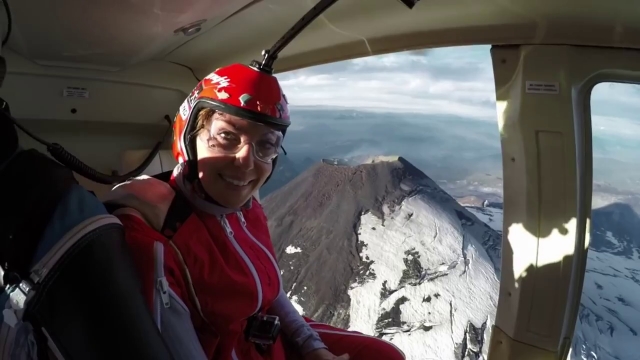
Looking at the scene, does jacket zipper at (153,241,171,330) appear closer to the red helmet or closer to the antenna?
the red helmet

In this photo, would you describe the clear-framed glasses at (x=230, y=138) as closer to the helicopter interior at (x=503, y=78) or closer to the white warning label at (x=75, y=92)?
the helicopter interior at (x=503, y=78)

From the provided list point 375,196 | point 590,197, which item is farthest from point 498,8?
point 375,196

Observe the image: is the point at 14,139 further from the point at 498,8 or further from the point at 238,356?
the point at 498,8

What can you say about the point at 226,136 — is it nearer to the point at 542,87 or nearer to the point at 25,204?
the point at 25,204

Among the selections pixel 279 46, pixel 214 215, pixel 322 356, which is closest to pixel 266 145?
pixel 214 215

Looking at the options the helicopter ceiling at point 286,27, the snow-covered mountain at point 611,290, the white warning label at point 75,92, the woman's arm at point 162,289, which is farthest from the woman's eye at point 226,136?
the snow-covered mountain at point 611,290

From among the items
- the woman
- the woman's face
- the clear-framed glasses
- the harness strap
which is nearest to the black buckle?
the woman
